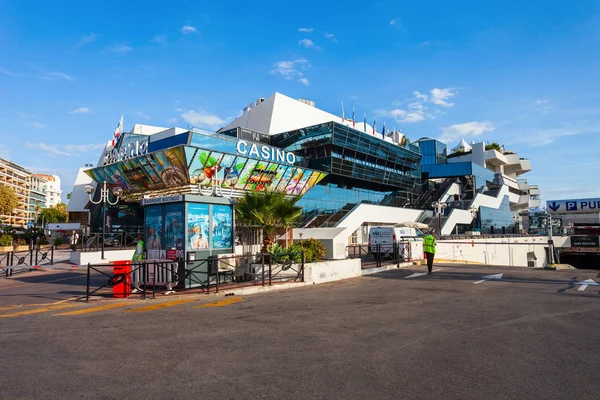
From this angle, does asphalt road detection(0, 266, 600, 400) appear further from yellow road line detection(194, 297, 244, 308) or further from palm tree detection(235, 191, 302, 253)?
palm tree detection(235, 191, 302, 253)

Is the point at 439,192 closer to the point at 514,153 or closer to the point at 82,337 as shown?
the point at 514,153

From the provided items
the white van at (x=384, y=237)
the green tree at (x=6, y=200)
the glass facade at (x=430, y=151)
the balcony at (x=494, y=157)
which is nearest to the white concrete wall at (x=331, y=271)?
the white van at (x=384, y=237)

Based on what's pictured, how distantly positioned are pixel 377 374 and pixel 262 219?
10.8 m

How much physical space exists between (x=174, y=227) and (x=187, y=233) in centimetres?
56

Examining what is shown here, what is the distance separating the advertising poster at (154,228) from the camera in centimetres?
1309

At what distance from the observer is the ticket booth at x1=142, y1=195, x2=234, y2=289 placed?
40.8ft

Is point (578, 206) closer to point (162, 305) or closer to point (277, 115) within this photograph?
point (162, 305)

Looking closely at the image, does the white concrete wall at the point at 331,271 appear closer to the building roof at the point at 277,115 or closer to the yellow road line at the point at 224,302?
the yellow road line at the point at 224,302

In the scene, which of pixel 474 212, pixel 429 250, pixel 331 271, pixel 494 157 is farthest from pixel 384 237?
pixel 494 157

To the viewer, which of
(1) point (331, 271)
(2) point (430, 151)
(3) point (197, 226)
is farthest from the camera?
(2) point (430, 151)

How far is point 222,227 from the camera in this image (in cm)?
1388

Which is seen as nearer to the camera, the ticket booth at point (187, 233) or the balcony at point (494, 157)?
the ticket booth at point (187, 233)

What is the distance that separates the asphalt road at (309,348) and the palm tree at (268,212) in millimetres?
4888

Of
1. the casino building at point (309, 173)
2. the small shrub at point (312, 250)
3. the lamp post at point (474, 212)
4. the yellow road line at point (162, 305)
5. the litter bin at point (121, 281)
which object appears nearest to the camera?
the yellow road line at point (162, 305)
